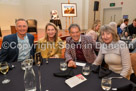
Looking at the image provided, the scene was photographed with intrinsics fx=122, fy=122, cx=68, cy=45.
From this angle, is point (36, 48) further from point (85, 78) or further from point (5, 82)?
point (85, 78)

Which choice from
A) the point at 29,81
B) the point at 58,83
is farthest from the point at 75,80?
the point at 29,81

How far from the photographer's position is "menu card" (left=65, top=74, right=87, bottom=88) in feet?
3.65

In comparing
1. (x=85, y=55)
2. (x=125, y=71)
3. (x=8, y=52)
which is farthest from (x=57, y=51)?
(x=125, y=71)

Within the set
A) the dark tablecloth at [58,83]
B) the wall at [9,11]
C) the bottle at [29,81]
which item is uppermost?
the wall at [9,11]

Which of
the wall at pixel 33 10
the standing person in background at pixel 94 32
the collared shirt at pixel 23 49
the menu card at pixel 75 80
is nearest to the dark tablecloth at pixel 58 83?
the menu card at pixel 75 80

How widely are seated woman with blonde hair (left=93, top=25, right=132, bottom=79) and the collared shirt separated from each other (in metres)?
1.37

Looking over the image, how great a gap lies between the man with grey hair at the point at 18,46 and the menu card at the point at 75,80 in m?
1.35

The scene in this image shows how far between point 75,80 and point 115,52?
80cm

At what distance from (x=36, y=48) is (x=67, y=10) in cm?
539

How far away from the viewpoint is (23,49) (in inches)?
88.3

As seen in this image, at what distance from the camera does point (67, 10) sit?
24.0 ft

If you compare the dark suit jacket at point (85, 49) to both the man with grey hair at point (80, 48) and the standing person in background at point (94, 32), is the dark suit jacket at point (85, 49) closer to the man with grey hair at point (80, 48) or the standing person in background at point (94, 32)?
the man with grey hair at point (80, 48)

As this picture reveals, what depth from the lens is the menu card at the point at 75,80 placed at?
1113 millimetres

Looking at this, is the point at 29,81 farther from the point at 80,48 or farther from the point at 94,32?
the point at 94,32
